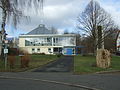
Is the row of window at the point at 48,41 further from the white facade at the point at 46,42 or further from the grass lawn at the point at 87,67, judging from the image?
the grass lawn at the point at 87,67

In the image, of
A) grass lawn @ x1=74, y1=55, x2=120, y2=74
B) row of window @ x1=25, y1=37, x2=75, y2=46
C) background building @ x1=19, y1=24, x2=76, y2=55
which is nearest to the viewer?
grass lawn @ x1=74, y1=55, x2=120, y2=74

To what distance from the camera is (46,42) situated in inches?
3150

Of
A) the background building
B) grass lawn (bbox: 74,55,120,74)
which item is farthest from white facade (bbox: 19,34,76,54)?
grass lawn (bbox: 74,55,120,74)

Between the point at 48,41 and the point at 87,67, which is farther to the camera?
the point at 48,41

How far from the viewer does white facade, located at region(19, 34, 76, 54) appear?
258 feet

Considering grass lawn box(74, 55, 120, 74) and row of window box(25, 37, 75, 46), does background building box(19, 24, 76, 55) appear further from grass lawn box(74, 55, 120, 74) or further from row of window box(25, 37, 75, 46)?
grass lawn box(74, 55, 120, 74)

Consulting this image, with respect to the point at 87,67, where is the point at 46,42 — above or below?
above

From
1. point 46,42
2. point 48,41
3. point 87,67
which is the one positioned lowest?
point 87,67

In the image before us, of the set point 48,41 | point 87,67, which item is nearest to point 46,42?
point 48,41

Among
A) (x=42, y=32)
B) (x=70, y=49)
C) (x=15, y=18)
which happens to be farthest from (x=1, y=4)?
(x=42, y=32)

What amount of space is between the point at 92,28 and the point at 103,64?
99.9 ft

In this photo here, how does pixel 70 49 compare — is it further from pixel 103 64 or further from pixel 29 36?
pixel 103 64

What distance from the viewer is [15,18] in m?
21.3

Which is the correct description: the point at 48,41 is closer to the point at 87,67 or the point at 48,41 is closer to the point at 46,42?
the point at 46,42
